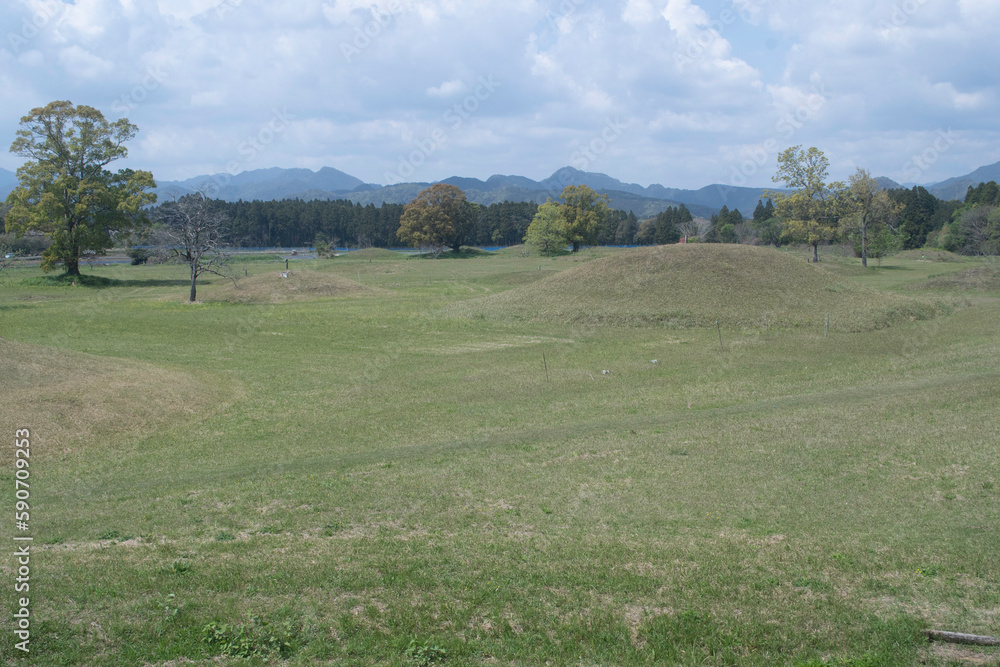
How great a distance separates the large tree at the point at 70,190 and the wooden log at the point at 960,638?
71.4 meters

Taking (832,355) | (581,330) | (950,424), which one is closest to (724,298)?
(581,330)

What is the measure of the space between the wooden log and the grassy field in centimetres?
13

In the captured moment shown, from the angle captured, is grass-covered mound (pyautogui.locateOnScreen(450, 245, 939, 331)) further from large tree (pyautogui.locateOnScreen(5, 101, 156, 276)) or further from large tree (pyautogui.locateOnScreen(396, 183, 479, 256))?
large tree (pyautogui.locateOnScreen(396, 183, 479, 256))

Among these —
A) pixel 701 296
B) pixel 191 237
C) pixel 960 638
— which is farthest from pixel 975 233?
pixel 960 638

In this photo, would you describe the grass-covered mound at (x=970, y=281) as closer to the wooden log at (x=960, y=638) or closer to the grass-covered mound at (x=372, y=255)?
the wooden log at (x=960, y=638)

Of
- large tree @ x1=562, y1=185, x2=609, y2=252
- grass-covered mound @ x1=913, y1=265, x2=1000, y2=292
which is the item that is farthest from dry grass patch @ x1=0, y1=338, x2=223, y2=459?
large tree @ x1=562, y1=185, x2=609, y2=252

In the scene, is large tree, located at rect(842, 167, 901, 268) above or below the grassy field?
above

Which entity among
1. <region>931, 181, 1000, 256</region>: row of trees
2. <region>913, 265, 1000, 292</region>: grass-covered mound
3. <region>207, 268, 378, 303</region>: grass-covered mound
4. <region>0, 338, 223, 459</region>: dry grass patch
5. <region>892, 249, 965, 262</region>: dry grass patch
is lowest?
<region>0, 338, 223, 459</region>: dry grass patch

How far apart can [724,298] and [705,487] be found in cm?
3266

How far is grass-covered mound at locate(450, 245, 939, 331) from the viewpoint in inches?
1672

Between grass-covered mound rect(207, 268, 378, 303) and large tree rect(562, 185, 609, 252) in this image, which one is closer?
grass-covered mound rect(207, 268, 378, 303)

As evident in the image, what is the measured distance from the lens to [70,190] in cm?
6488

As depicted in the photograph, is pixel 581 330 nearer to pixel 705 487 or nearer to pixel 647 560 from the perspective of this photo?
pixel 705 487

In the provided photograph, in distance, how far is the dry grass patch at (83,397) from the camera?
18391mm
